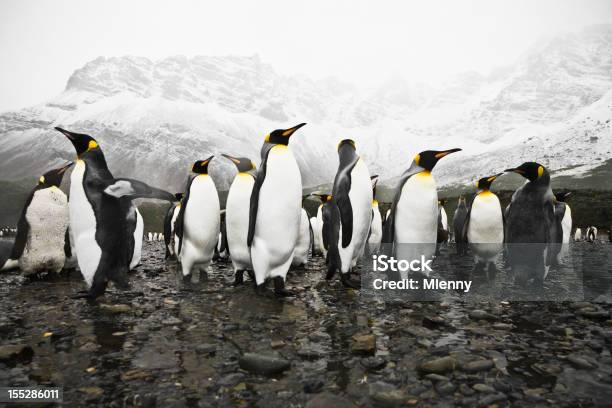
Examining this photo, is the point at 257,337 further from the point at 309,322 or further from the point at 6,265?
the point at 6,265

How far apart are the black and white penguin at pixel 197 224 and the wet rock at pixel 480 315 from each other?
11.7 feet

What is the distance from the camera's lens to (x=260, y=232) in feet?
15.2

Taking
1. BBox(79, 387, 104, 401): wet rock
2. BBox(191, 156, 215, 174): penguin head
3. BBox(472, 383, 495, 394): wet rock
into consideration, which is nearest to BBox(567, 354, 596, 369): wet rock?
BBox(472, 383, 495, 394): wet rock

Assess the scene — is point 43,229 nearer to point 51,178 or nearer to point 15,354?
point 51,178

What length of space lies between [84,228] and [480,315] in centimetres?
432

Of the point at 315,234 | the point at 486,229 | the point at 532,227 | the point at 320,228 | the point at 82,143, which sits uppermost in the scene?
the point at 82,143

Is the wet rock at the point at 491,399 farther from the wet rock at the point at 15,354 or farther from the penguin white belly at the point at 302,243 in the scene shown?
the penguin white belly at the point at 302,243

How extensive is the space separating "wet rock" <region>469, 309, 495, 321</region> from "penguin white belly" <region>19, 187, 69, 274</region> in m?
6.24

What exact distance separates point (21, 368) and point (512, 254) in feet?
18.0

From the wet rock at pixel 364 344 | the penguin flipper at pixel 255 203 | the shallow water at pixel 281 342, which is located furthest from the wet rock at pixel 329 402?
the penguin flipper at pixel 255 203

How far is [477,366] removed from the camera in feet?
8.25

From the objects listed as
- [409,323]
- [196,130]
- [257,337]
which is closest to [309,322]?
[257,337]

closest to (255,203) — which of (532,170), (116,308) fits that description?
(116,308)

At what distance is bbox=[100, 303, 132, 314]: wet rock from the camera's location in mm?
3985
